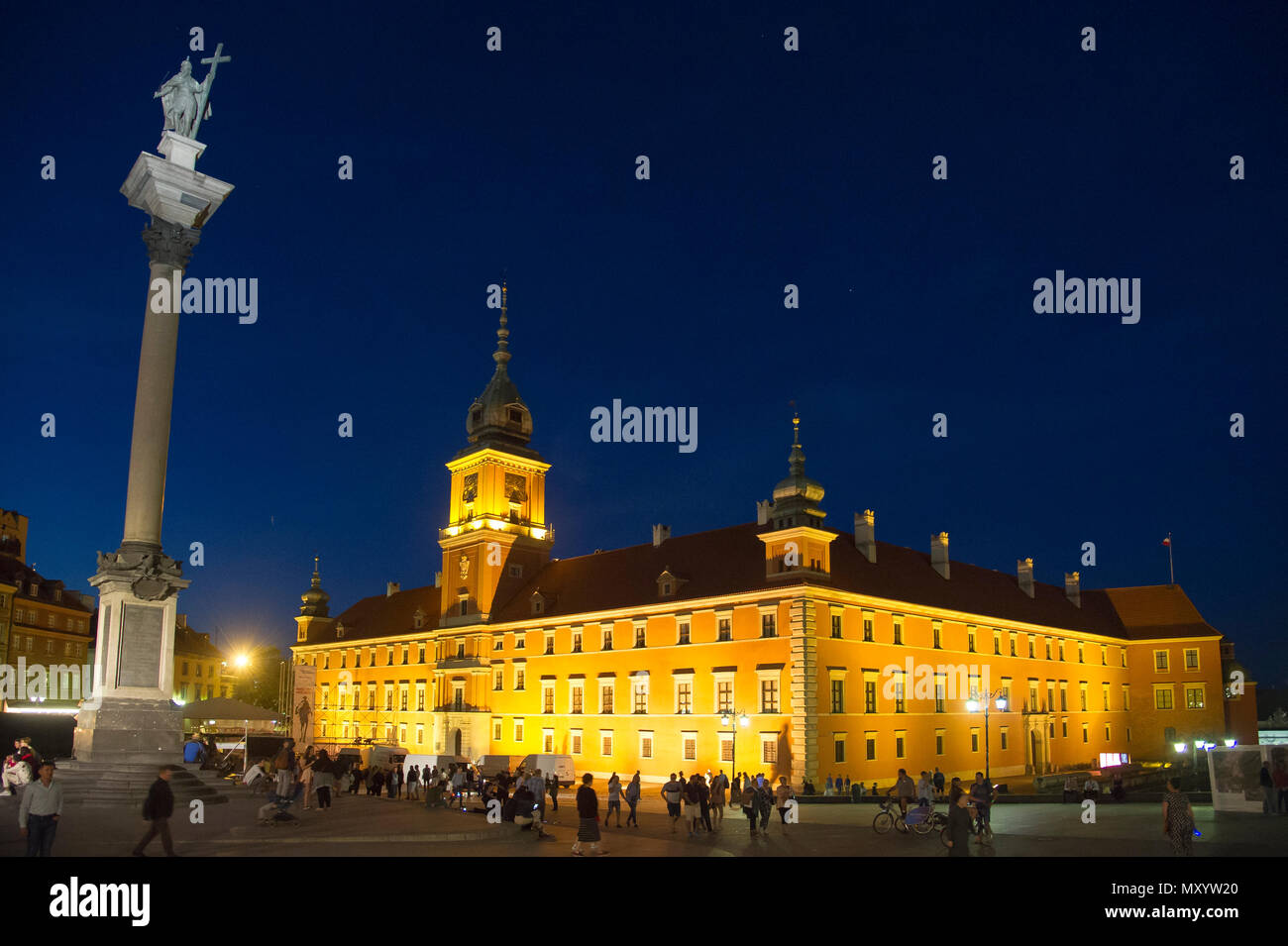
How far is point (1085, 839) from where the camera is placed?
80.0ft

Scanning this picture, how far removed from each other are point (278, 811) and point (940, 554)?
47.6m

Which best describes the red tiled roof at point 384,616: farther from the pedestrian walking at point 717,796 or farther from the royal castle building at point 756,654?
the pedestrian walking at point 717,796

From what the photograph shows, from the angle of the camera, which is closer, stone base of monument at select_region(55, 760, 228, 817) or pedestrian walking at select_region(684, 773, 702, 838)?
stone base of monument at select_region(55, 760, 228, 817)

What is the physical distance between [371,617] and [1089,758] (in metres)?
56.2

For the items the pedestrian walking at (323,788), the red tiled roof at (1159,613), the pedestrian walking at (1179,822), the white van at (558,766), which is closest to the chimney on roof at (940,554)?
the red tiled roof at (1159,613)

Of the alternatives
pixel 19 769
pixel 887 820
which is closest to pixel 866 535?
pixel 887 820

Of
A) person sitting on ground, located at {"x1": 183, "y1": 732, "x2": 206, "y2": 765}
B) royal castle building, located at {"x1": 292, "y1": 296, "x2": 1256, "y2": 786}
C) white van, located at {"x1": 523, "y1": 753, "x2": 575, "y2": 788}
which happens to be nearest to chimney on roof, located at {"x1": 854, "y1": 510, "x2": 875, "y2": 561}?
royal castle building, located at {"x1": 292, "y1": 296, "x2": 1256, "y2": 786}

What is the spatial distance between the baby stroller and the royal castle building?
75.0ft

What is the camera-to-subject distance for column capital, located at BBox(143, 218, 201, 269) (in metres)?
25.6

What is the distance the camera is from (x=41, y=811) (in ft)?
45.9

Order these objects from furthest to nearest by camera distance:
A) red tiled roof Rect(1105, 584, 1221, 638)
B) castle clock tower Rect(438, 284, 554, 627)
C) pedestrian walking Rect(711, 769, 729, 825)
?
red tiled roof Rect(1105, 584, 1221, 638) → castle clock tower Rect(438, 284, 554, 627) → pedestrian walking Rect(711, 769, 729, 825)

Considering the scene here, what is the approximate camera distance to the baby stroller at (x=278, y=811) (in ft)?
70.6

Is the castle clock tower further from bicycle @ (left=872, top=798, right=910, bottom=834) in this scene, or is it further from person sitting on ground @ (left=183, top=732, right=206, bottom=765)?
bicycle @ (left=872, top=798, right=910, bottom=834)

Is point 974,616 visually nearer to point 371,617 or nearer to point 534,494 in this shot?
point 534,494
